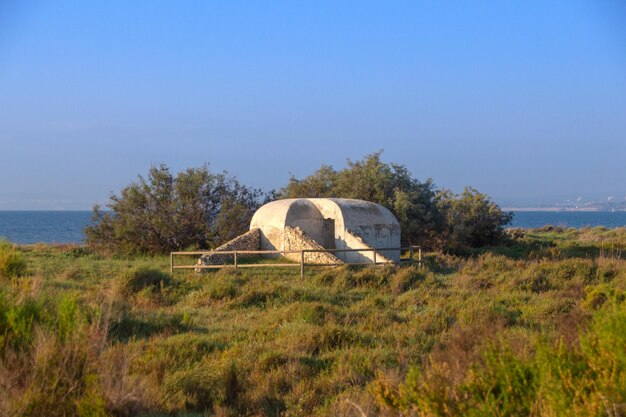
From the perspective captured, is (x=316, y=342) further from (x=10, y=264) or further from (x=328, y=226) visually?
(x=328, y=226)

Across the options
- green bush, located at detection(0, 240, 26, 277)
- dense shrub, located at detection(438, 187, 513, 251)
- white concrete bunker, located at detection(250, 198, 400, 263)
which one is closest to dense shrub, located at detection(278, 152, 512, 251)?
dense shrub, located at detection(438, 187, 513, 251)

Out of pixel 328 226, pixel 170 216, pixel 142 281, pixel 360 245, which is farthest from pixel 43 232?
pixel 142 281

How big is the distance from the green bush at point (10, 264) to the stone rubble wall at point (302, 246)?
8.57m

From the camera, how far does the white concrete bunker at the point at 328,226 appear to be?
23.3 meters

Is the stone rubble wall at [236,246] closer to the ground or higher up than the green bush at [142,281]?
higher up

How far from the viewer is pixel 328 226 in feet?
81.0

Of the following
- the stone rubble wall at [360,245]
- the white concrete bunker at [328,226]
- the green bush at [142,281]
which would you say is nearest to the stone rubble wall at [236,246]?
the white concrete bunker at [328,226]

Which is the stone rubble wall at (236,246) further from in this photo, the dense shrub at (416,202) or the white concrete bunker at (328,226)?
the dense shrub at (416,202)

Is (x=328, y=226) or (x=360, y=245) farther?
(x=328, y=226)

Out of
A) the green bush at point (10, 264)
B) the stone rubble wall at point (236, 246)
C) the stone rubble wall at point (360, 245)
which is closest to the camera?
the green bush at point (10, 264)

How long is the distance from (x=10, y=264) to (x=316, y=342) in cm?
1075

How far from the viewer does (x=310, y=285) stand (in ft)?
Answer: 58.8

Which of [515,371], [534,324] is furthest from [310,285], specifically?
[515,371]

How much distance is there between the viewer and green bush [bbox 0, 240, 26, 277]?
17.3 meters
